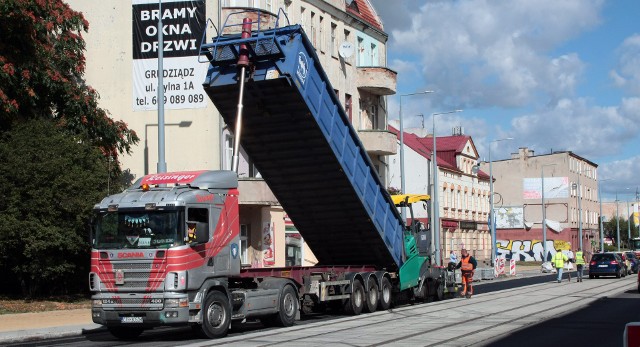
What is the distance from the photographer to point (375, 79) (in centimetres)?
4491

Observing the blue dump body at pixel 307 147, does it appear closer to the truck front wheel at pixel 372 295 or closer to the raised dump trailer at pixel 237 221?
the raised dump trailer at pixel 237 221

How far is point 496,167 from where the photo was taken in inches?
4053

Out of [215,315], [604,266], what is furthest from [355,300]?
[604,266]

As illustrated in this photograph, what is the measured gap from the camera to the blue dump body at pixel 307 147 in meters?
18.8

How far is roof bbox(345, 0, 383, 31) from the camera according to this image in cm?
4644

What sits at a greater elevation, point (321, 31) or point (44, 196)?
point (321, 31)

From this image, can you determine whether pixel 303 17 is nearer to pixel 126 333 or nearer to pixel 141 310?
pixel 126 333

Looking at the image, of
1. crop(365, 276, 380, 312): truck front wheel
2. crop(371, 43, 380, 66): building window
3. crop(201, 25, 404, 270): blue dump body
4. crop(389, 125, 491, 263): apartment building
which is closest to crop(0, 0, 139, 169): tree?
crop(201, 25, 404, 270): blue dump body

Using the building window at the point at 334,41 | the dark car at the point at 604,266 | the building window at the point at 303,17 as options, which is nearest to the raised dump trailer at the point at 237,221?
the building window at the point at 303,17

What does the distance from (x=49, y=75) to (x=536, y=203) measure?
77.6 m

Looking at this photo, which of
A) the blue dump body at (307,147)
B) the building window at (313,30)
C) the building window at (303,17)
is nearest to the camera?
the blue dump body at (307,147)

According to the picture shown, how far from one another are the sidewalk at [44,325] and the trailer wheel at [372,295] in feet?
21.9

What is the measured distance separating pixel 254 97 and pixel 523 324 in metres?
7.41

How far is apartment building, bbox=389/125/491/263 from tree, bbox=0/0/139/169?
37508 millimetres
